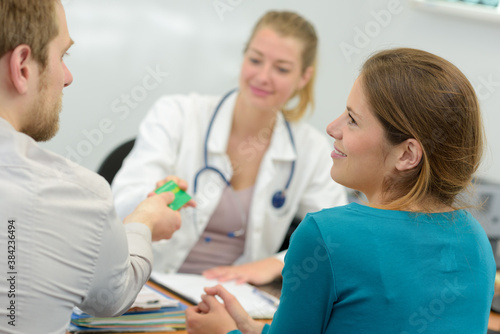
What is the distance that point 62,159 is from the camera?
0.88 meters

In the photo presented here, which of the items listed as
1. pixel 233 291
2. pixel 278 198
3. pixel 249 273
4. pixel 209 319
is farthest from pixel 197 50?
pixel 209 319

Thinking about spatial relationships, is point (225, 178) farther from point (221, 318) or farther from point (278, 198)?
point (221, 318)

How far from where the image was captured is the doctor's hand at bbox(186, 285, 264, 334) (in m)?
1.14

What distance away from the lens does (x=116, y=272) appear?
0.91 m

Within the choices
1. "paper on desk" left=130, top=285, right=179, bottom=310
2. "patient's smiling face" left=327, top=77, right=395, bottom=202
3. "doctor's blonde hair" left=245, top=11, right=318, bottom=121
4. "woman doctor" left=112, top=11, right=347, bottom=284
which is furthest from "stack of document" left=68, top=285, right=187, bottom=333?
"doctor's blonde hair" left=245, top=11, right=318, bottom=121

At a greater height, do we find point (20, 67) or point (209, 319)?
point (20, 67)

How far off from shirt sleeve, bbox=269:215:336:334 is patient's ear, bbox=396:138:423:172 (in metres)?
0.18

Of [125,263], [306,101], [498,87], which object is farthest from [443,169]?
[498,87]

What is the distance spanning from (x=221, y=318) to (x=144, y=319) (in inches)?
7.0

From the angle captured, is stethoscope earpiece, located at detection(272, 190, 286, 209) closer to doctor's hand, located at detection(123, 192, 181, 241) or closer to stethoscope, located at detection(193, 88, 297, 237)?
stethoscope, located at detection(193, 88, 297, 237)

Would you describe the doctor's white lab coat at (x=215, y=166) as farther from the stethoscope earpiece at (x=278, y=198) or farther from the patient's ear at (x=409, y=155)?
the patient's ear at (x=409, y=155)

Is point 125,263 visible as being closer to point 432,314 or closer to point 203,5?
point 432,314

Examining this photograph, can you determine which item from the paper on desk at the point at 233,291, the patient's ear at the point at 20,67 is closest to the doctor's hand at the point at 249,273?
the paper on desk at the point at 233,291

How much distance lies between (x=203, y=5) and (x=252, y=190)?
109 cm
